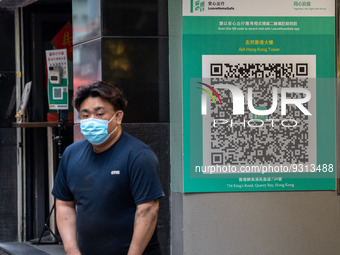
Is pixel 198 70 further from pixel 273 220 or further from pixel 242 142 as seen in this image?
pixel 273 220

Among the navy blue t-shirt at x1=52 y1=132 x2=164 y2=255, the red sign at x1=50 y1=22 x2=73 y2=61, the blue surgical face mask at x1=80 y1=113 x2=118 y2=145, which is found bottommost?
the navy blue t-shirt at x1=52 y1=132 x2=164 y2=255

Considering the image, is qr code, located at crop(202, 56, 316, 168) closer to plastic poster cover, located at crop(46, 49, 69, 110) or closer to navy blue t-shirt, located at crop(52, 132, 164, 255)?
navy blue t-shirt, located at crop(52, 132, 164, 255)

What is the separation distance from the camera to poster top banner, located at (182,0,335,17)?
6.81 meters

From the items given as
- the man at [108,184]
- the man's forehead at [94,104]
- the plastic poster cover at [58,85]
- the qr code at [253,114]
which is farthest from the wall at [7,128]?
the man's forehead at [94,104]

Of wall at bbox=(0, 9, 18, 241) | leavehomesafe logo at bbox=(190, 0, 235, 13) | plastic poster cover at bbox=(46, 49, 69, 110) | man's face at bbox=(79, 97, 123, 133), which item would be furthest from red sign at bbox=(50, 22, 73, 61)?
man's face at bbox=(79, 97, 123, 133)

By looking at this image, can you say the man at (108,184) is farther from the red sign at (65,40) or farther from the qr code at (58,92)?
the red sign at (65,40)

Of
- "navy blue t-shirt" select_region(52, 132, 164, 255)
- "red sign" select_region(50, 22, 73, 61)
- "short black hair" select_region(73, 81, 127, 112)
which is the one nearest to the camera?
"navy blue t-shirt" select_region(52, 132, 164, 255)

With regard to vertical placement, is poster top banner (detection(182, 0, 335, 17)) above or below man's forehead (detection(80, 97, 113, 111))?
above

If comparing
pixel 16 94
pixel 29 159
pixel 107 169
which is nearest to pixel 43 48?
pixel 16 94

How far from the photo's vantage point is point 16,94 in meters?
9.80

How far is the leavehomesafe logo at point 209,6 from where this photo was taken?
6805mm

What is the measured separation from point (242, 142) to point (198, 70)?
0.80m

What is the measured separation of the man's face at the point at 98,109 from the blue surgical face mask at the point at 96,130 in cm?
3

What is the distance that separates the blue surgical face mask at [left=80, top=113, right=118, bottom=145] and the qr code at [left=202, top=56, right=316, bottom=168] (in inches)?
105
